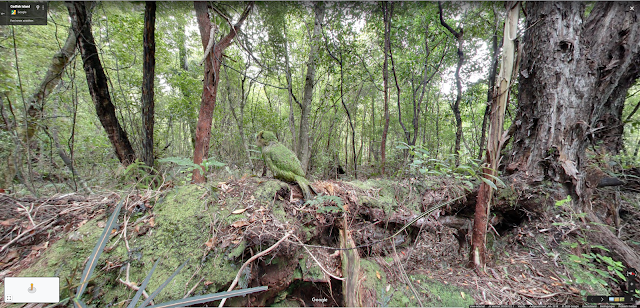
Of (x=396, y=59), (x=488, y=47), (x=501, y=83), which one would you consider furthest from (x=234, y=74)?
(x=488, y=47)

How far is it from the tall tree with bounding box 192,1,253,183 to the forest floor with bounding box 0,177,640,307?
1.10m

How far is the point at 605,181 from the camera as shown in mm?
2281

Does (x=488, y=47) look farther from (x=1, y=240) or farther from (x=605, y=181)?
(x=1, y=240)

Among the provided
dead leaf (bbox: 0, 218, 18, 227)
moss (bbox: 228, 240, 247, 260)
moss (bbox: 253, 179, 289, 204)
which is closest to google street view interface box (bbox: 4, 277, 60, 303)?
dead leaf (bbox: 0, 218, 18, 227)

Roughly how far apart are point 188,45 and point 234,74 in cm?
356

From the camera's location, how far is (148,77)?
8.30 feet

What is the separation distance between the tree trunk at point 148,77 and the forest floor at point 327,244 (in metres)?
1.13

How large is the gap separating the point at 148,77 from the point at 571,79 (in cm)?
522

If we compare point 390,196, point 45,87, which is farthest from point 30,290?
point 45,87

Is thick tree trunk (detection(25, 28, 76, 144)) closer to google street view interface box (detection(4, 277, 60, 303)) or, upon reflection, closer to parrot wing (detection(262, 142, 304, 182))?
google street view interface box (detection(4, 277, 60, 303))

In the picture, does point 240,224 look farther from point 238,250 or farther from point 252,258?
point 252,258

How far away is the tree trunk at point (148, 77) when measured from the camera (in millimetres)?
2473

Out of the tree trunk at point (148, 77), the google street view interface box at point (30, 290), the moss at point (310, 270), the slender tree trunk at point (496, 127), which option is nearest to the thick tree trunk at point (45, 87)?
the tree trunk at point (148, 77)

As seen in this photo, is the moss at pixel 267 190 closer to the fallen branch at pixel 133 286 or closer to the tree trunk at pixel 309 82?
the fallen branch at pixel 133 286
